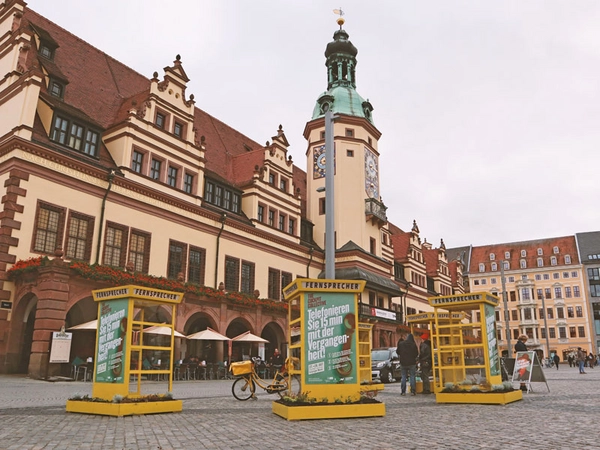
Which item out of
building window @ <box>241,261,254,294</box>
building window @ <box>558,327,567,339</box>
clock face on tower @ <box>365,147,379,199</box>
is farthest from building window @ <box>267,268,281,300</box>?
building window @ <box>558,327,567,339</box>

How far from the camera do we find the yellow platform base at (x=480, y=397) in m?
12.7

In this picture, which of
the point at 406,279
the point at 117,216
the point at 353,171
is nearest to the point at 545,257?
the point at 406,279

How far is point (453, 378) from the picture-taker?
575 inches

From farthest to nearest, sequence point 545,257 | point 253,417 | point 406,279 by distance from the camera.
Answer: point 545,257, point 406,279, point 253,417

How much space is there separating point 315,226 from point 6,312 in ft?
88.1

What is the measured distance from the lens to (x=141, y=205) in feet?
88.9

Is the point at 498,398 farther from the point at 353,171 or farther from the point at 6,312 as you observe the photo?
the point at 353,171

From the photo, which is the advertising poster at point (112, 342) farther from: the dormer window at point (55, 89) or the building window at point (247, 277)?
the building window at point (247, 277)

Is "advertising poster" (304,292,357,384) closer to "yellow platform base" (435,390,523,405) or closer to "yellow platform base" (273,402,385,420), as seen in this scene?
"yellow platform base" (273,402,385,420)

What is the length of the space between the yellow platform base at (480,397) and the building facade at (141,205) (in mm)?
8585

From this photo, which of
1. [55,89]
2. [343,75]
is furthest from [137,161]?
[343,75]

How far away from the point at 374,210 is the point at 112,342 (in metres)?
35.9

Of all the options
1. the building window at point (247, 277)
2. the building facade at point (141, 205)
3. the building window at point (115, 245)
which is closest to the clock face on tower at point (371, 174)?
the building facade at point (141, 205)

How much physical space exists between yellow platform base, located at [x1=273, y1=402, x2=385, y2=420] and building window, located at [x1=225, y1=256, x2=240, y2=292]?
22.5 m
